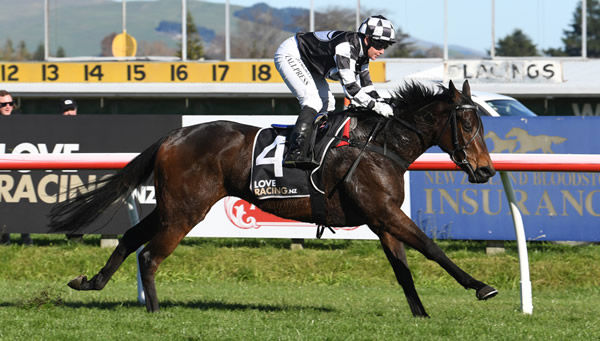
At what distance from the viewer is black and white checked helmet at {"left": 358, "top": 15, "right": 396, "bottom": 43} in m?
6.00

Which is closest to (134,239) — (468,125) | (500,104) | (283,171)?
(283,171)

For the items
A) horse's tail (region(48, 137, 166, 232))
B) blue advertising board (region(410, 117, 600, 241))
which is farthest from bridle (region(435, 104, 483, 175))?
blue advertising board (region(410, 117, 600, 241))

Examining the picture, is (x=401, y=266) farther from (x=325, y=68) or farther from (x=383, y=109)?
(x=325, y=68)

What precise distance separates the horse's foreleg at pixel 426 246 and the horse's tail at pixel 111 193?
1885 millimetres

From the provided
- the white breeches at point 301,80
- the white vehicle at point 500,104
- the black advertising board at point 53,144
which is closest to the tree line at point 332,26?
the white vehicle at point 500,104

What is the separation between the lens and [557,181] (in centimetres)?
905

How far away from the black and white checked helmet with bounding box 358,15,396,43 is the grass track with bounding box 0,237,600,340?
1.95 meters

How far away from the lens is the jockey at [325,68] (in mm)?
5914

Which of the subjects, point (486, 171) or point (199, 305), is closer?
point (486, 171)

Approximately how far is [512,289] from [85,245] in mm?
4660

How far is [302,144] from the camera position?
5.91 metres

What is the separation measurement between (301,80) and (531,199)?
3875mm

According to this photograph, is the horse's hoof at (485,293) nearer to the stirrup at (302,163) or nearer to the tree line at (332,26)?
the stirrup at (302,163)

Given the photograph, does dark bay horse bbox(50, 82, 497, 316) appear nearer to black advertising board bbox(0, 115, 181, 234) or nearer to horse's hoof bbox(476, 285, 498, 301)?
horse's hoof bbox(476, 285, 498, 301)
